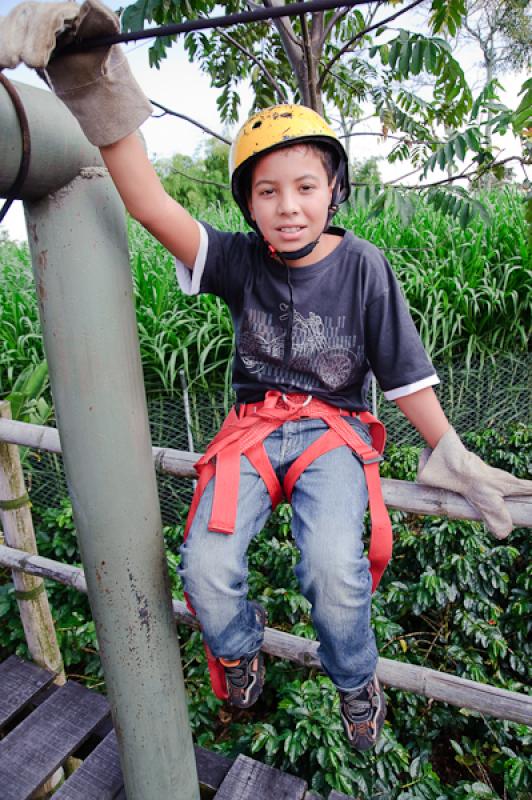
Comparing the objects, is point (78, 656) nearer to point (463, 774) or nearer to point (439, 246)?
point (463, 774)

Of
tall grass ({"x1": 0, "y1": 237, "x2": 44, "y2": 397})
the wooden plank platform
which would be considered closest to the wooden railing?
the wooden plank platform

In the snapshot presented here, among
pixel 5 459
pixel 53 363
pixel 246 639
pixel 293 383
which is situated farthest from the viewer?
pixel 5 459

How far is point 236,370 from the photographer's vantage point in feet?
5.11

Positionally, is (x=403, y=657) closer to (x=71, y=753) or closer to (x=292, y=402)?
(x=71, y=753)

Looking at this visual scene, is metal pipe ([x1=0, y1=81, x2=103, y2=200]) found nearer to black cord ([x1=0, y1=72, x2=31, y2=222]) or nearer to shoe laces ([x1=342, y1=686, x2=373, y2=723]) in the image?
black cord ([x1=0, y1=72, x2=31, y2=222])

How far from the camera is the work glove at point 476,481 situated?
4.12 ft

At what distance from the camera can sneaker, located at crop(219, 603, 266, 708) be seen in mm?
1388

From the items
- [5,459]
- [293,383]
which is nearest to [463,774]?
[293,383]

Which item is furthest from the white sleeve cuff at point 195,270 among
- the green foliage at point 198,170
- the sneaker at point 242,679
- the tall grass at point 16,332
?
the green foliage at point 198,170

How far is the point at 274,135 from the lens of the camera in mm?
1308

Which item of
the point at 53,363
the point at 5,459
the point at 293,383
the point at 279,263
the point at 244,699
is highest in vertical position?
the point at 279,263

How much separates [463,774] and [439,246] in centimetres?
311

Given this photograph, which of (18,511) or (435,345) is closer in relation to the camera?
(18,511)

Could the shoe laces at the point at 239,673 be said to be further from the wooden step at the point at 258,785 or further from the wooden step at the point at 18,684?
the wooden step at the point at 18,684
